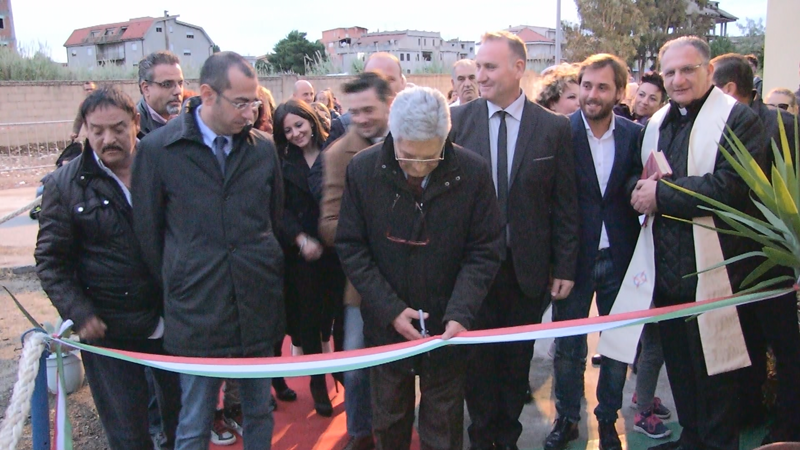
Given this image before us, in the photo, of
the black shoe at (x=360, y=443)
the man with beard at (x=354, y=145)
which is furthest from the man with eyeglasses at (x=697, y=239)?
the black shoe at (x=360, y=443)

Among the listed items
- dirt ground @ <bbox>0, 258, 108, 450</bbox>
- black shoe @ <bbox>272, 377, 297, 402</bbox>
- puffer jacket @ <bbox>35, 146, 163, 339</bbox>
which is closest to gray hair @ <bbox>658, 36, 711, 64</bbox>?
puffer jacket @ <bbox>35, 146, 163, 339</bbox>

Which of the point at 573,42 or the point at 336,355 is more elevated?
the point at 573,42

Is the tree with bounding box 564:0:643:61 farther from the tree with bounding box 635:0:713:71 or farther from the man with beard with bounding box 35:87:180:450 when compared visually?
the man with beard with bounding box 35:87:180:450

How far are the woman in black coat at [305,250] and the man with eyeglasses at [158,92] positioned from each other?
0.69m

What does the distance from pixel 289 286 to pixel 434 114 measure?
1.89m

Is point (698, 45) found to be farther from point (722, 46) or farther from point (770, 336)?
Answer: point (722, 46)

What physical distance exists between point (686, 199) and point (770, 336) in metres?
0.94

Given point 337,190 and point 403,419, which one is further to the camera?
point 337,190

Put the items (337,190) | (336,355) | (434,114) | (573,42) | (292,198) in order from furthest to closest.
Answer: (573,42), (292,198), (337,190), (336,355), (434,114)

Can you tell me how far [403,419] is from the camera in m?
2.90

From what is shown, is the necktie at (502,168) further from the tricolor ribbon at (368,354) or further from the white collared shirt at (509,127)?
the tricolor ribbon at (368,354)

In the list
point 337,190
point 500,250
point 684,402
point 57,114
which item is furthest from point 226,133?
point 57,114

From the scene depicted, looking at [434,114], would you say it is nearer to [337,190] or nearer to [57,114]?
[337,190]

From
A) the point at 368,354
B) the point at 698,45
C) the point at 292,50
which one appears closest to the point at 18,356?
the point at 368,354
